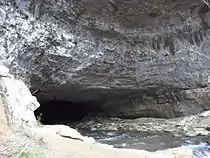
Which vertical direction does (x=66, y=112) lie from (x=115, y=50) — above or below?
below

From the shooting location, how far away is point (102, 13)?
9.34 m

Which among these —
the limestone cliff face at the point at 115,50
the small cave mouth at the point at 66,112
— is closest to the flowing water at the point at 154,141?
the limestone cliff face at the point at 115,50

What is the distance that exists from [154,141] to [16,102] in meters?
3.66

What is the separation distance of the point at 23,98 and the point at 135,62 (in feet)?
15.7

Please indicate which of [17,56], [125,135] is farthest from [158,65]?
[17,56]

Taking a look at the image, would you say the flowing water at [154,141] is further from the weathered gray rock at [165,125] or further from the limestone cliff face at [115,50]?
the limestone cliff face at [115,50]

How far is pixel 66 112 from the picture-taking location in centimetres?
1562

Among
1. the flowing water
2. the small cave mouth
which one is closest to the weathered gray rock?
the flowing water

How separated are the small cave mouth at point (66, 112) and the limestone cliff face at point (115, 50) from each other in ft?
6.33

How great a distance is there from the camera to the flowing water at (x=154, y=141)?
24.0ft

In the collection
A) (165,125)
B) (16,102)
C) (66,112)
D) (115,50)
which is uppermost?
(115,50)

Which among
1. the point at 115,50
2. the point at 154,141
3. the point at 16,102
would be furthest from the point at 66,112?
the point at 16,102

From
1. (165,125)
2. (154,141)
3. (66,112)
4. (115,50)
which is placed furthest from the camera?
(66,112)

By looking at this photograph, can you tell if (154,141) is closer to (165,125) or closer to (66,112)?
(165,125)
